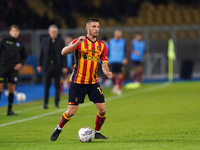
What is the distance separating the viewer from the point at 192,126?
25.2 feet

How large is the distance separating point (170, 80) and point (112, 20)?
27.1ft

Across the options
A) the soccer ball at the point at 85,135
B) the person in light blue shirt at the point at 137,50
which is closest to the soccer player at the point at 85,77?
the soccer ball at the point at 85,135

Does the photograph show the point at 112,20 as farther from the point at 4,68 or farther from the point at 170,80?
the point at 4,68

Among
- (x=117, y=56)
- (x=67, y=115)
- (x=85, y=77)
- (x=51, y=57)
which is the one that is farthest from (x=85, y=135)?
(x=117, y=56)

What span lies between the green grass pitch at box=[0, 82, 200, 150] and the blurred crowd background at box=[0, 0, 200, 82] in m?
12.8

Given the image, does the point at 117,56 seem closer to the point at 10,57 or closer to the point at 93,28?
the point at 10,57

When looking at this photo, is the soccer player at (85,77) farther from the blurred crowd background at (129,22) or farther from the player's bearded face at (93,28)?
the blurred crowd background at (129,22)

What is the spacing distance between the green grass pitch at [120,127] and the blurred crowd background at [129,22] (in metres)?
12.8

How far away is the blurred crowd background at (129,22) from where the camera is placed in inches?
978

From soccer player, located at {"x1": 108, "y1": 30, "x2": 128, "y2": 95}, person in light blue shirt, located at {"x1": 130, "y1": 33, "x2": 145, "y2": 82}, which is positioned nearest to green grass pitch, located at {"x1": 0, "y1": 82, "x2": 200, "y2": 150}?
soccer player, located at {"x1": 108, "y1": 30, "x2": 128, "y2": 95}

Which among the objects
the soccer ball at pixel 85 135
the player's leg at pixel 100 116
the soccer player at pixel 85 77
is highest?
the soccer player at pixel 85 77

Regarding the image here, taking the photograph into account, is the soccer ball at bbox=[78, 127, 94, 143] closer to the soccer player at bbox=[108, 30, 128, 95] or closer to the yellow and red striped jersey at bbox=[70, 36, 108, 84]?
the yellow and red striped jersey at bbox=[70, 36, 108, 84]

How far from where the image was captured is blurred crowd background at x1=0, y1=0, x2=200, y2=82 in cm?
2484

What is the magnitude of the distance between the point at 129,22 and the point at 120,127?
23.5 meters
